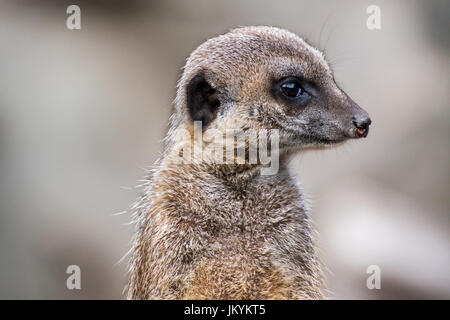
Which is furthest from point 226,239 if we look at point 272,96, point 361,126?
point 361,126

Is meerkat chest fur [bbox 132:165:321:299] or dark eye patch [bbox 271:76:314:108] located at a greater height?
dark eye patch [bbox 271:76:314:108]

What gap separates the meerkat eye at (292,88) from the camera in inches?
116

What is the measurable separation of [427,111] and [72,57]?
4108 millimetres

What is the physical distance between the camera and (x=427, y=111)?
668cm

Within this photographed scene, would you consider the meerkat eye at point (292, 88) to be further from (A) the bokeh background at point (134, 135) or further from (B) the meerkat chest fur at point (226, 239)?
(A) the bokeh background at point (134, 135)

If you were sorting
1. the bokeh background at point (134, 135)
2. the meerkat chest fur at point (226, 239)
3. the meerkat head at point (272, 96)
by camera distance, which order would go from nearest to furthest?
1. the meerkat chest fur at point (226, 239)
2. the meerkat head at point (272, 96)
3. the bokeh background at point (134, 135)

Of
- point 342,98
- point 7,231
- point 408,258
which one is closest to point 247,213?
point 342,98

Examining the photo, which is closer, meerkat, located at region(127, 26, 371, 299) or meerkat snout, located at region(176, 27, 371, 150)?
meerkat, located at region(127, 26, 371, 299)

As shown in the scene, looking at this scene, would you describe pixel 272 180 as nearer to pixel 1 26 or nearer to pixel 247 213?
pixel 247 213

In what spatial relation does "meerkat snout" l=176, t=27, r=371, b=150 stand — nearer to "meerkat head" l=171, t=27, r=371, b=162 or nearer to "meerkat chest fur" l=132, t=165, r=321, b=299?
"meerkat head" l=171, t=27, r=371, b=162

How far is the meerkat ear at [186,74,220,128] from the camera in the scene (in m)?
2.99

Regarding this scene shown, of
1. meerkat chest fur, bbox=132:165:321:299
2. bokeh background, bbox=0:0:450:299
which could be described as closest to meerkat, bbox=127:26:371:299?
meerkat chest fur, bbox=132:165:321:299

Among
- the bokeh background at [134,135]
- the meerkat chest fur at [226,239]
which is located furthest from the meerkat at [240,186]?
the bokeh background at [134,135]

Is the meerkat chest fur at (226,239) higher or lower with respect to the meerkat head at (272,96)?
lower
